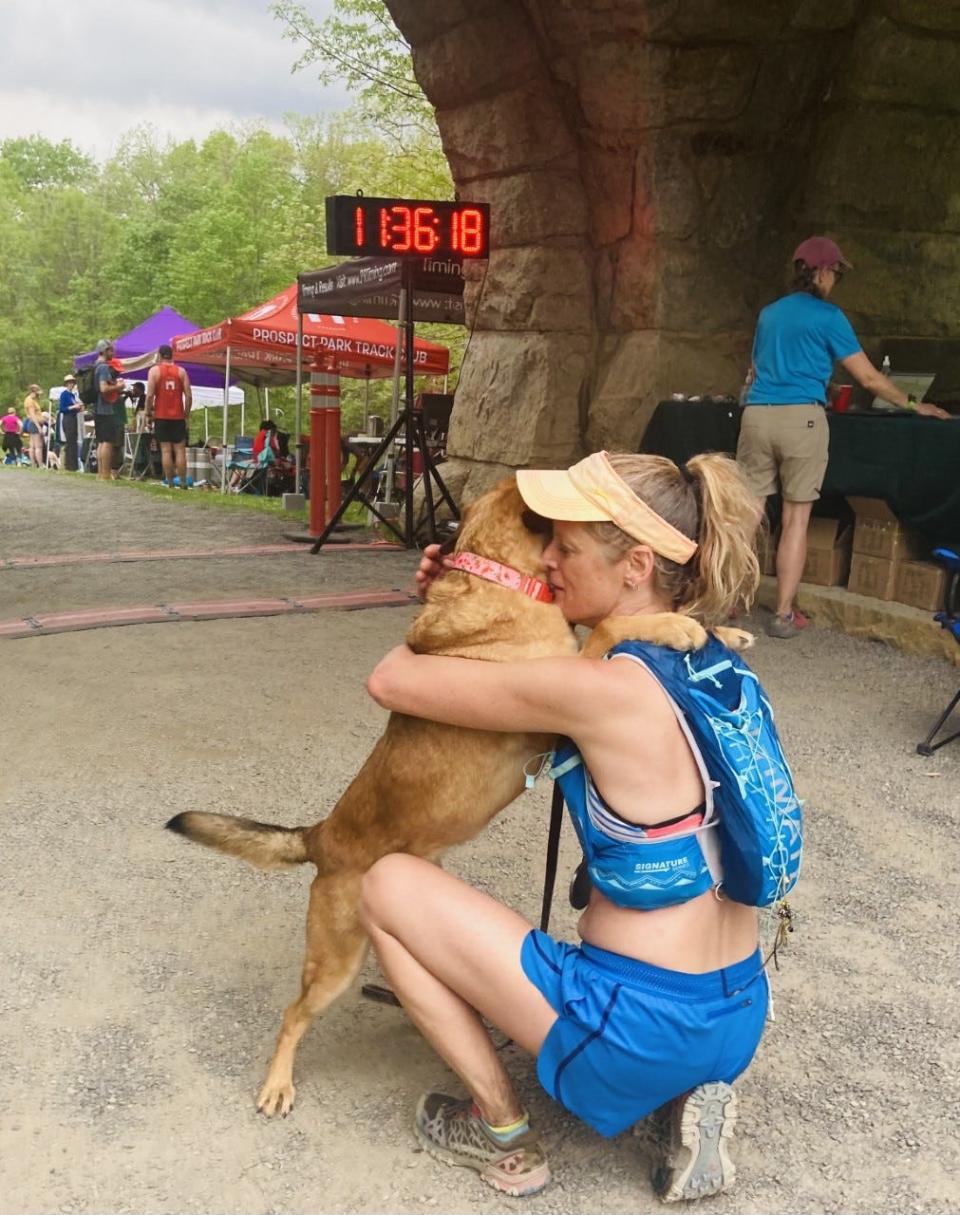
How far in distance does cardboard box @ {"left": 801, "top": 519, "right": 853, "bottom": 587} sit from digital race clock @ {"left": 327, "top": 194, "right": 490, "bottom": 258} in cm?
344

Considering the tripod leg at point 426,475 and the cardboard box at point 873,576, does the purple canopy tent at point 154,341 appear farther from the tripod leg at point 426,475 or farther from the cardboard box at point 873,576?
the cardboard box at point 873,576

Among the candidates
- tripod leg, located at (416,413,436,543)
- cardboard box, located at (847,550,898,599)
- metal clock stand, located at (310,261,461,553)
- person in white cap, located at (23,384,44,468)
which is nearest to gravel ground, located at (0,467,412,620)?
metal clock stand, located at (310,261,461,553)

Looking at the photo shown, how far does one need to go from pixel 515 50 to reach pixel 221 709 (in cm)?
587

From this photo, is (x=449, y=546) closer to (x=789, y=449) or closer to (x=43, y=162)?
(x=789, y=449)

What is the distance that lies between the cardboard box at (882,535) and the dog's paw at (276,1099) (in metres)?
4.95

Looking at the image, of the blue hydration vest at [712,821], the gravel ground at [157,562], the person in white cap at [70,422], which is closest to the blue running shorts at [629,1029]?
the blue hydration vest at [712,821]

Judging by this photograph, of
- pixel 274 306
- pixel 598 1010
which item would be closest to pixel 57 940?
pixel 598 1010

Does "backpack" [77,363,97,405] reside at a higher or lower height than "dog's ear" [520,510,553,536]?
lower

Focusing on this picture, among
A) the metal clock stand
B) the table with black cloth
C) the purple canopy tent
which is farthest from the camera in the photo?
the purple canopy tent

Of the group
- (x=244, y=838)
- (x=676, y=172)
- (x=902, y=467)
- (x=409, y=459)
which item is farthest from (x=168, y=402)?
(x=244, y=838)

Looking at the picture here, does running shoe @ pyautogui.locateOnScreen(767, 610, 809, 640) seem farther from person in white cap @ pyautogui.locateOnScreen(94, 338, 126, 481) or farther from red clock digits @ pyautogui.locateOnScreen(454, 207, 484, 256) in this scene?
person in white cap @ pyautogui.locateOnScreen(94, 338, 126, 481)

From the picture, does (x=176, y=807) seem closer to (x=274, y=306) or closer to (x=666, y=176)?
(x=666, y=176)

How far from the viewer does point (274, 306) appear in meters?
16.1

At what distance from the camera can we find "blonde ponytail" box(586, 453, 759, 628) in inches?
73.7
